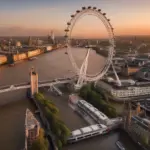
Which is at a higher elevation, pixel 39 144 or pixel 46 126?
pixel 39 144

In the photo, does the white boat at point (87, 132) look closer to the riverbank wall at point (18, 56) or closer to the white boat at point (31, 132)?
the white boat at point (31, 132)

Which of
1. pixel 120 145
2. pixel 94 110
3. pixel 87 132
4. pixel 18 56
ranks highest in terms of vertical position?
pixel 18 56

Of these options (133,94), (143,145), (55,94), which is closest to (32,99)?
(55,94)

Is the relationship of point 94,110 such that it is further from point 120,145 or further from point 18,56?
point 18,56

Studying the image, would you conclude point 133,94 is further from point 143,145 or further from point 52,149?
point 52,149

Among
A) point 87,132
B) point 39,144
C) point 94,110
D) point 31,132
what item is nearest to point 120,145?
point 87,132

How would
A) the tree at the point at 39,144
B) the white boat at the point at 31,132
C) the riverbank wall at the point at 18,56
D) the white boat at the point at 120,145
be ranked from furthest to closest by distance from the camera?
the riverbank wall at the point at 18,56 < the white boat at the point at 120,145 < the white boat at the point at 31,132 < the tree at the point at 39,144

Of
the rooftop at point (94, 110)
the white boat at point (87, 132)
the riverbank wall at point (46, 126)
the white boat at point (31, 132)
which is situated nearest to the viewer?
the white boat at point (31, 132)

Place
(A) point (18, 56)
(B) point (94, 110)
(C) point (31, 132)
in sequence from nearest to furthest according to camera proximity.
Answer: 1. (C) point (31, 132)
2. (B) point (94, 110)
3. (A) point (18, 56)

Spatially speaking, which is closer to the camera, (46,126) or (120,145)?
(120,145)

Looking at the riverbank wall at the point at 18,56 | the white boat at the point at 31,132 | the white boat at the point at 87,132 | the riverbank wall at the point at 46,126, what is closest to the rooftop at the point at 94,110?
the white boat at the point at 87,132

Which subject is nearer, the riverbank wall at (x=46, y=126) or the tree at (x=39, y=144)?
the tree at (x=39, y=144)

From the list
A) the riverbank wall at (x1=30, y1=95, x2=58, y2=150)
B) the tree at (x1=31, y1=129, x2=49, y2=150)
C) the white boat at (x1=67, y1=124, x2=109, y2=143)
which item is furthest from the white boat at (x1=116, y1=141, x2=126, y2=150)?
the tree at (x1=31, y1=129, x2=49, y2=150)
